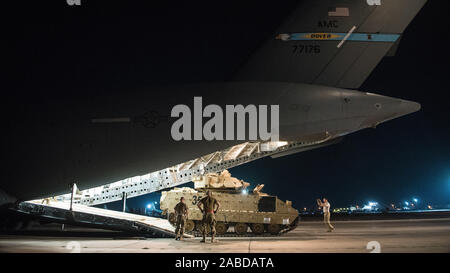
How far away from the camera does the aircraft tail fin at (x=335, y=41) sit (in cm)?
801

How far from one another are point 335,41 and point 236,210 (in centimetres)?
643

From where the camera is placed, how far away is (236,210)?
40.7 ft

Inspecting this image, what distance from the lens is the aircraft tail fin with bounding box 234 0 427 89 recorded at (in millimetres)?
8008

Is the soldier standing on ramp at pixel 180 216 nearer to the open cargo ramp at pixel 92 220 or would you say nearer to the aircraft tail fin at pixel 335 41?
the open cargo ramp at pixel 92 220

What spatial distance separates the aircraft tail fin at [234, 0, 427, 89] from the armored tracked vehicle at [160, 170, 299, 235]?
5348 mm

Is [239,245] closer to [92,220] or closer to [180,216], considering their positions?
[180,216]

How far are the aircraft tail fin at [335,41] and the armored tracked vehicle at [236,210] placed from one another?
17.5ft

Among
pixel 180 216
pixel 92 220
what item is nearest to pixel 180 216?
pixel 180 216

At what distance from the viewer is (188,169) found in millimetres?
15680

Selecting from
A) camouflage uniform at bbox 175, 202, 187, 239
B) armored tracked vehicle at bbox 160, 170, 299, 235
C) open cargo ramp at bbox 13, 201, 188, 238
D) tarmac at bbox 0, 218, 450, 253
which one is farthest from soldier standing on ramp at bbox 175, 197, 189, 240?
armored tracked vehicle at bbox 160, 170, 299, 235

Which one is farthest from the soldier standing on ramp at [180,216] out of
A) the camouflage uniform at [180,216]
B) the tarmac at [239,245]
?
the tarmac at [239,245]

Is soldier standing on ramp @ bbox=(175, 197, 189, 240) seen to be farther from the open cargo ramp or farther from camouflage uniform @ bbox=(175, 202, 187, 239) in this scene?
the open cargo ramp
